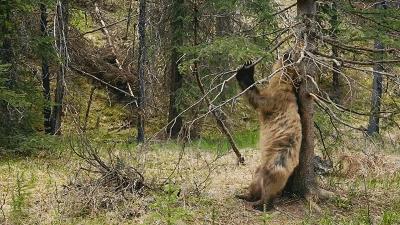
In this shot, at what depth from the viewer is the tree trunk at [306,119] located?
7730 mm

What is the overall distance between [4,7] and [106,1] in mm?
15289

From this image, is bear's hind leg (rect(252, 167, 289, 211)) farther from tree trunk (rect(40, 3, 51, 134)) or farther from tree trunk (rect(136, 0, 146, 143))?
tree trunk (rect(136, 0, 146, 143))

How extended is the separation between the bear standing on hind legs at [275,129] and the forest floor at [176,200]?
0.39m

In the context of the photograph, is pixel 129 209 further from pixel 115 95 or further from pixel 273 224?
pixel 115 95

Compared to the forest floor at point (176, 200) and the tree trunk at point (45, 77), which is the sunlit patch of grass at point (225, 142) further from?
the tree trunk at point (45, 77)

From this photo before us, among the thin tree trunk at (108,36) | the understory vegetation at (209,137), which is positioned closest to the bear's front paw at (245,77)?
the understory vegetation at (209,137)

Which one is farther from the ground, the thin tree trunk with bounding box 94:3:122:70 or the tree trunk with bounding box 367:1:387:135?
the thin tree trunk with bounding box 94:3:122:70

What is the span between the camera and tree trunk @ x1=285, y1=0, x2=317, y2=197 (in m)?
7.73

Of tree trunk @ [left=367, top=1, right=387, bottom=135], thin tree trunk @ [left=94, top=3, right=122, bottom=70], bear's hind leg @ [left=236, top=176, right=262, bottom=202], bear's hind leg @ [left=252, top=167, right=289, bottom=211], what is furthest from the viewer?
thin tree trunk @ [left=94, top=3, right=122, bottom=70]

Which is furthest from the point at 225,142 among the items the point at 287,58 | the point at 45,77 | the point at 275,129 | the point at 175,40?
the point at 287,58

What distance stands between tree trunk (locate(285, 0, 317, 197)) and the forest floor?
27 centimetres

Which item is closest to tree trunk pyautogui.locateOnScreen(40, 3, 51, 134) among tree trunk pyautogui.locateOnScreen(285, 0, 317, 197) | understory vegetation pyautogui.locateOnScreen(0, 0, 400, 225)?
understory vegetation pyautogui.locateOnScreen(0, 0, 400, 225)

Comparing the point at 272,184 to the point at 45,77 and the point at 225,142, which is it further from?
the point at 45,77

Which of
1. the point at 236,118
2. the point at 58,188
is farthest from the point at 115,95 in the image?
the point at 58,188
